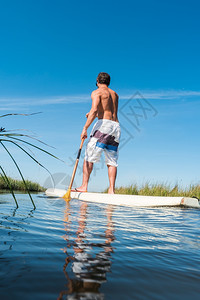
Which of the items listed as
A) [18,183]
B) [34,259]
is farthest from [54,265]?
[18,183]

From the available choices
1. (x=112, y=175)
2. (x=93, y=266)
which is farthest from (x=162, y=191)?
(x=93, y=266)

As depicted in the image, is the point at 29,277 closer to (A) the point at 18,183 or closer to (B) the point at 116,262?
(B) the point at 116,262

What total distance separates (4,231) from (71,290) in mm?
1108

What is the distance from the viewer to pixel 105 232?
2115mm

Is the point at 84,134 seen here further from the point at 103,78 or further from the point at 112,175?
the point at 103,78

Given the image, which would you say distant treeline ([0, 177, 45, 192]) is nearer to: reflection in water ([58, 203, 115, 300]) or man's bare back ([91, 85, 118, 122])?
man's bare back ([91, 85, 118, 122])

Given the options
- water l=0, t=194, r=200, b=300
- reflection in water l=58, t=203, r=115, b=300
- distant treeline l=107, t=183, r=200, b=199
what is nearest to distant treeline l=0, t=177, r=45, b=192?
distant treeline l=107, t=183, r=200, b=199

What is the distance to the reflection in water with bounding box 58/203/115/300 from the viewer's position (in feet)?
3.01

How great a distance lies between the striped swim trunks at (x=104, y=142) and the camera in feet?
21.5

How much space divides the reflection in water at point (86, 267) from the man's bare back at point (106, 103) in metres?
5.13

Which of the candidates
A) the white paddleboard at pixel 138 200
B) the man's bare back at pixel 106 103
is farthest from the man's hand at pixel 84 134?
the white paddleboard at pixel 138 200

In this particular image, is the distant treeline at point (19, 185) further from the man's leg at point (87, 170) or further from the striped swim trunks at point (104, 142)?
the striped swim trunks at point (104, 142)

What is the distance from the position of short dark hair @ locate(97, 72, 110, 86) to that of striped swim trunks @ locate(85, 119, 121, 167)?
1058mm

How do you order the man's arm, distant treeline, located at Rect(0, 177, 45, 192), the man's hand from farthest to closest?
distant treeline, located at Rect(0, 177, 45, 192) < the man's hand < the man's arm
